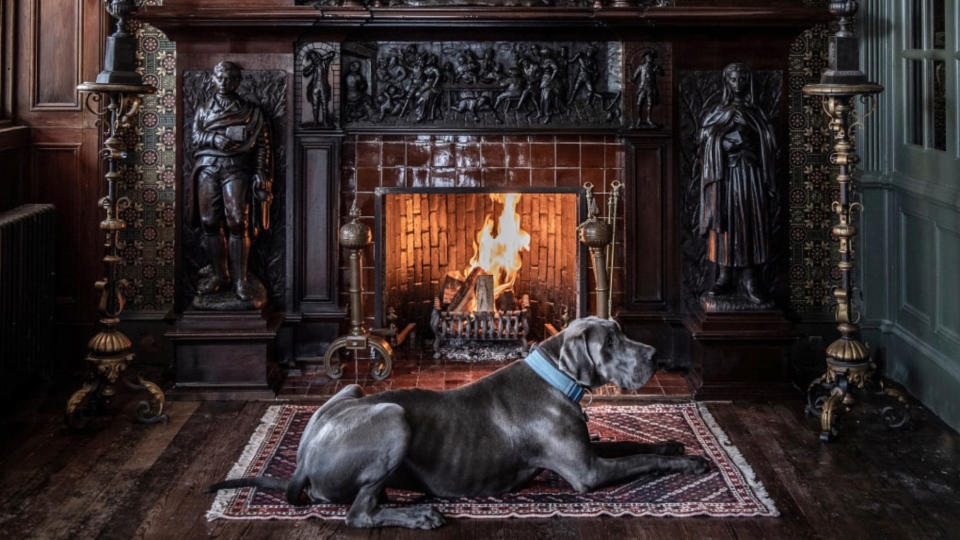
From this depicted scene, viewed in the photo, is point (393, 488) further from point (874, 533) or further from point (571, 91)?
point (571, 91)

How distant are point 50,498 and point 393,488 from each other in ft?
4.20

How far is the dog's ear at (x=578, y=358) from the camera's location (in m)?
4.25

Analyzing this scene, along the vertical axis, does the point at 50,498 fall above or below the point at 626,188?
below

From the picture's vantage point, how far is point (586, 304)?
20.4ft

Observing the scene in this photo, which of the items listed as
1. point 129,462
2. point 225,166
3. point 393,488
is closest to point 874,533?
point 393,488

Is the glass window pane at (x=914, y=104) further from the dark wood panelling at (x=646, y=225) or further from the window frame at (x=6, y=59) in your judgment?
the window frame at (x=6, y=59)

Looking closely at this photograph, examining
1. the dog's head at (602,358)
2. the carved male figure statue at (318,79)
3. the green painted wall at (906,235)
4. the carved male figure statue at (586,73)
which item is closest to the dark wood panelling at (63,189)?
the carved male figure statue at (318,79)

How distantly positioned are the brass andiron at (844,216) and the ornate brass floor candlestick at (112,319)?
293 centimetres

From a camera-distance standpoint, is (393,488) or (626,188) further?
(626,188)

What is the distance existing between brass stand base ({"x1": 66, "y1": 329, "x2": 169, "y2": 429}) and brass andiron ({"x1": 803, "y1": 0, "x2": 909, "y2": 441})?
293 centimetres

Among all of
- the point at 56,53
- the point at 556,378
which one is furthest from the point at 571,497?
the point at 56,53

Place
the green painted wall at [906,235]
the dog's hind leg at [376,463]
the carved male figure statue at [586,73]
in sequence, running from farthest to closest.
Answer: the carved male figure statue at [586,73], the green painted wall at [906,235], the dog's hind leg at [376,463]

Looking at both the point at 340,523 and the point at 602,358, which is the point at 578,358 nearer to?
the point at 602,358

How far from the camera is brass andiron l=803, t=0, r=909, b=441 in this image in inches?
197
